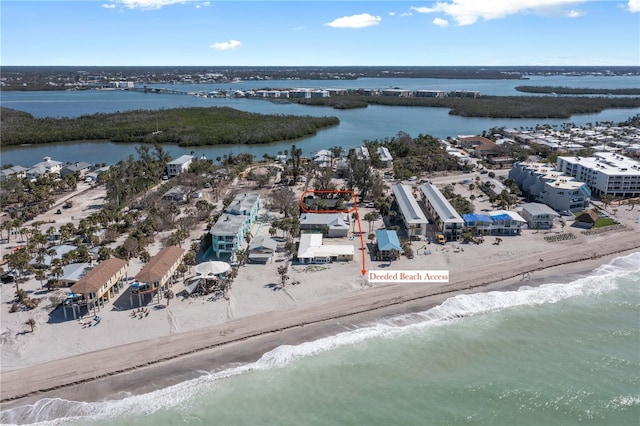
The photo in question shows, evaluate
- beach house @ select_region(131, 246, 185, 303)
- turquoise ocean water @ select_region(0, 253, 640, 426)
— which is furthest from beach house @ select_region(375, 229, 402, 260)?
beach house @ select_region(131, 246, 185, 303)

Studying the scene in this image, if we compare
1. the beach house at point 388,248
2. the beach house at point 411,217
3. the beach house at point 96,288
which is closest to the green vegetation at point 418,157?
the beach house at point 411,217

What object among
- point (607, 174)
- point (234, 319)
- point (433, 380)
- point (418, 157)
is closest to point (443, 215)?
point (433, 380)

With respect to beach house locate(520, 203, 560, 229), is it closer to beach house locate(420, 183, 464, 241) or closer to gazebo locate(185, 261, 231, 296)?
beach house locate(420, 183, 464, 241)

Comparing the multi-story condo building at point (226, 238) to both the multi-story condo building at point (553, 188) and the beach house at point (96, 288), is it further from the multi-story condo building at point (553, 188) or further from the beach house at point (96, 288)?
the multi-story condo building at point (553, 188)

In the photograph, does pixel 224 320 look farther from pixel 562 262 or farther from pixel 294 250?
pixel 562 262

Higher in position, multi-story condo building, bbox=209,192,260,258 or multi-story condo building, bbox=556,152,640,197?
multi-story condo building, bbox=556,152,640,197

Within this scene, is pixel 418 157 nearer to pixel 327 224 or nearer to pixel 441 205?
pixel 441 205

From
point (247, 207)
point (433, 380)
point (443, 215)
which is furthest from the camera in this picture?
point (247, 207)
